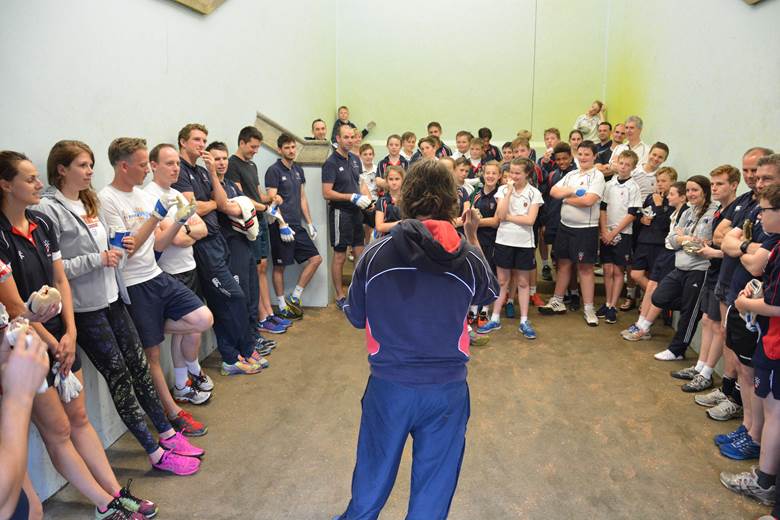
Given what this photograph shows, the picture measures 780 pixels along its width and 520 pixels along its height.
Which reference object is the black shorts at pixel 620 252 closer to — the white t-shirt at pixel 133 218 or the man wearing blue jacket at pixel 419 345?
the man wearing blue jacket at pixel 419 345

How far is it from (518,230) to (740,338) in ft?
7.00

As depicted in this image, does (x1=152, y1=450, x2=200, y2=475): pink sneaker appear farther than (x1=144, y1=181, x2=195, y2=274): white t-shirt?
No

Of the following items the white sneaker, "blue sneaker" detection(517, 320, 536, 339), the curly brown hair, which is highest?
the curly brown hair

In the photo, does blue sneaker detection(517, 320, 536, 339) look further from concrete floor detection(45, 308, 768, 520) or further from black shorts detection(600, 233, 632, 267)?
black shorts detection(600, 233, 632, 267)

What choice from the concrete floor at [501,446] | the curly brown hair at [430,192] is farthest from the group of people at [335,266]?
the concrete floor at [501,446]

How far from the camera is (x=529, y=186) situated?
4.67 m

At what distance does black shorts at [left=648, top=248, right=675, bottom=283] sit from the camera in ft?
13.9

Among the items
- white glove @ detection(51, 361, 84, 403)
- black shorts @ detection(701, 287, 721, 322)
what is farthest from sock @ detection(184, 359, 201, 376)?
black shorts @ detection(701, 287, 721, 322)

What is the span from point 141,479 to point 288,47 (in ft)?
15.2

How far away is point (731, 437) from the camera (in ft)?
9.57

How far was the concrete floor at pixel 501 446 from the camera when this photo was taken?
2430 mm

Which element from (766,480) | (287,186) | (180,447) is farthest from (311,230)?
(766,480)

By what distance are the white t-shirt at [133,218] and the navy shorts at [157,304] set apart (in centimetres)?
5

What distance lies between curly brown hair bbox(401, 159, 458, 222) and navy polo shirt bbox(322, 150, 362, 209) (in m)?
3.41
